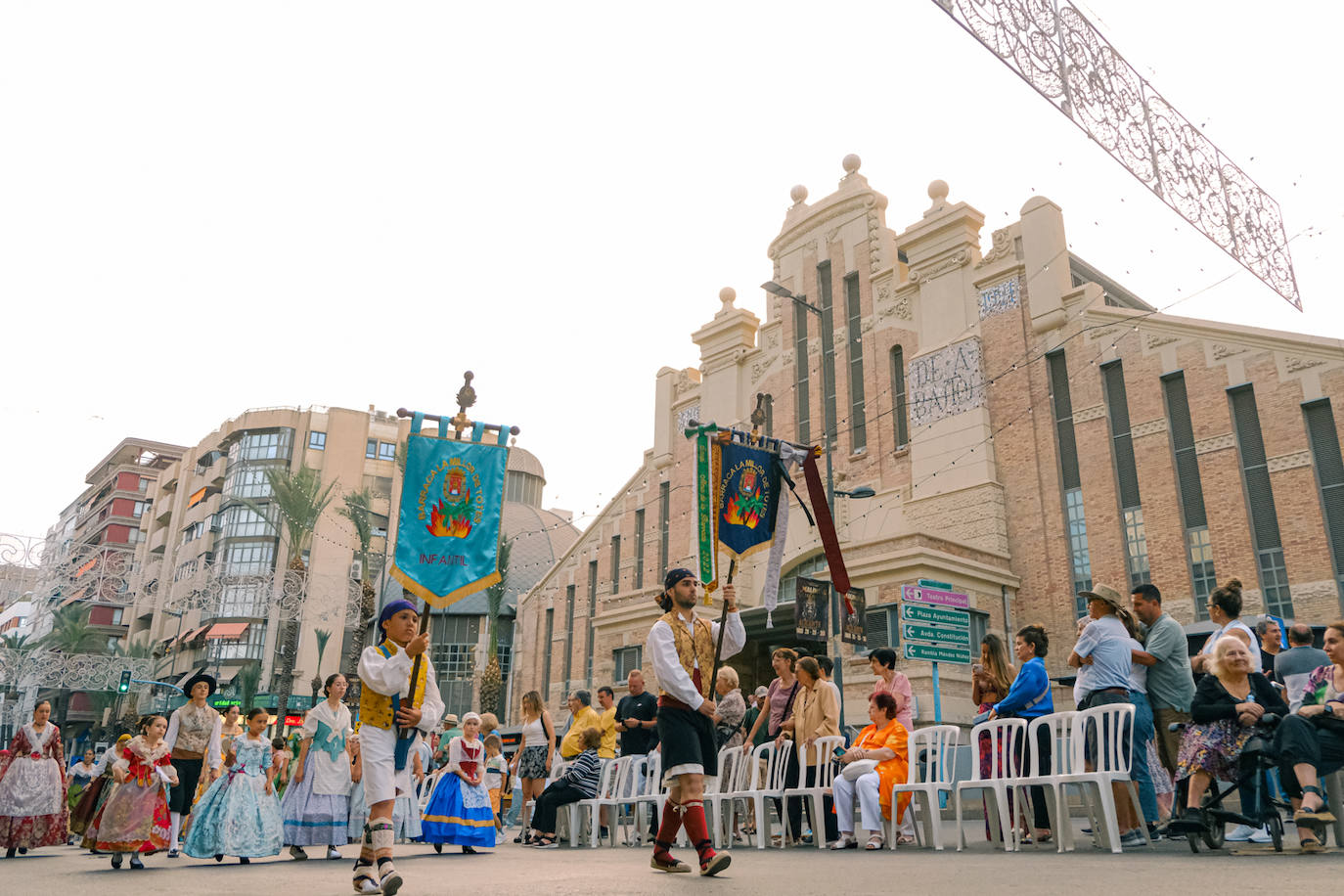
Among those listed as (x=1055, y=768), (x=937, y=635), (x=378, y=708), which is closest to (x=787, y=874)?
(x=1055, y=768)

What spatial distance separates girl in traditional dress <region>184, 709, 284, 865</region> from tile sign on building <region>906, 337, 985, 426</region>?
18.3 meters

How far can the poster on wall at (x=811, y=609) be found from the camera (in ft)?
56.1

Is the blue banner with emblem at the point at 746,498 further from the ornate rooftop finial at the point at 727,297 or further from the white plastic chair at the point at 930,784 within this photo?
the ornate rooftop finial at the point at 727,297

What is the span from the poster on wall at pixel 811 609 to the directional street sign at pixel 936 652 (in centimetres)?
176

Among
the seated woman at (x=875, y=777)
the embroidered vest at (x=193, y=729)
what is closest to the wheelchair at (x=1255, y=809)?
the seated woman at (x=875, y=777)

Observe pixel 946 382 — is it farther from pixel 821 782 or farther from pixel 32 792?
pixel 32 792

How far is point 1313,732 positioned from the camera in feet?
19.6

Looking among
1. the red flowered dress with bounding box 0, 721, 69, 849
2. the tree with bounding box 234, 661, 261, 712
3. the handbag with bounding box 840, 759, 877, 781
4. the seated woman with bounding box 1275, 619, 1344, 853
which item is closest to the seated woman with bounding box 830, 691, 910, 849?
the handbag with bounding box 840, 759, 877, 781

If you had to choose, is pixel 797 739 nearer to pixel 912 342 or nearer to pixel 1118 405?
pixel 1118 405

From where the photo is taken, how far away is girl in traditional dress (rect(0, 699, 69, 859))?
10.6 meters

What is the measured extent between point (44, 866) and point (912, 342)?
21250 millimetres

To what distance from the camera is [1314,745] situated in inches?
233

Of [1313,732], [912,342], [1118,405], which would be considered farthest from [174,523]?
[1313,732]

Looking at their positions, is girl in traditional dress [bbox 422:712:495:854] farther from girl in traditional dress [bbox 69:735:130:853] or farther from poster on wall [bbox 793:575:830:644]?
poster on wall [bbox 793:575:830:644]
